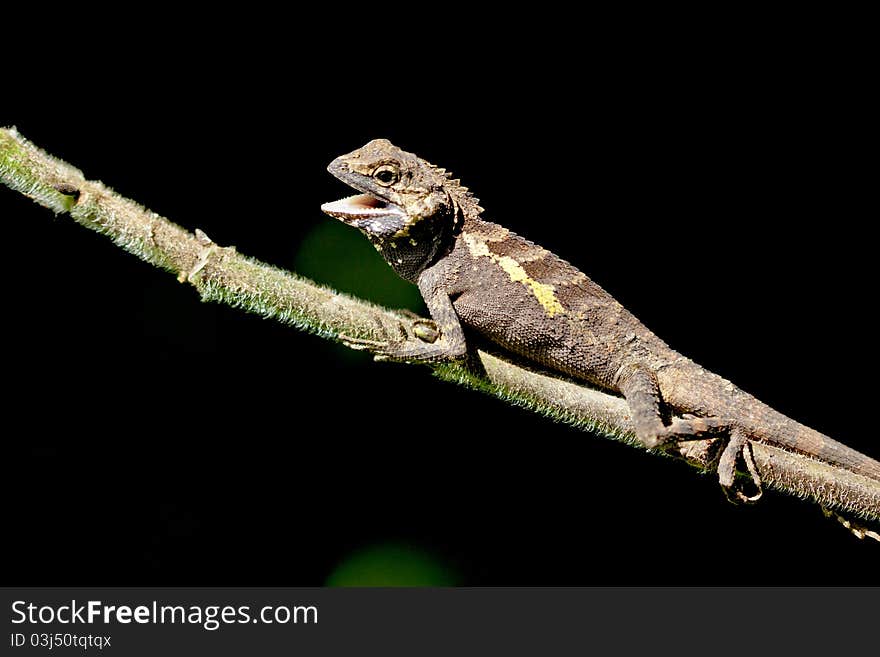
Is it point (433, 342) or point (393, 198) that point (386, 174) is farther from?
point (433, 342)

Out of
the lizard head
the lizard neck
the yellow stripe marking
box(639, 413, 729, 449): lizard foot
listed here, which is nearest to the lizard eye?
the lizard head

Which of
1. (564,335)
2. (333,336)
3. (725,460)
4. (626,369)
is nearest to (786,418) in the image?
(725,460)

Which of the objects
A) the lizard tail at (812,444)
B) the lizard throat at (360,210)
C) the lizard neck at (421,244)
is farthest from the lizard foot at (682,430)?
the lizard throat at (360,210)

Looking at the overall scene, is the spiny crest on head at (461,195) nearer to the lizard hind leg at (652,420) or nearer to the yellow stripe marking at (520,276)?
the yellow stripe marking at (520,276)

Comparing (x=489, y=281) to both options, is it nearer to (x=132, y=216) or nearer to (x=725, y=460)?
(x=725, y=460)

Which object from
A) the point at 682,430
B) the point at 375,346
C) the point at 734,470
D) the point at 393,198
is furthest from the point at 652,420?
the point at 393,198

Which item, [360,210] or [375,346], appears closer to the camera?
[375,346]

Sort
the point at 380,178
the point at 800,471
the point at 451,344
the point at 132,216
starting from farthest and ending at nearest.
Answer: the point at 380,178 < the point at 451,344 < the point at 800,471 < the point at 132,216
